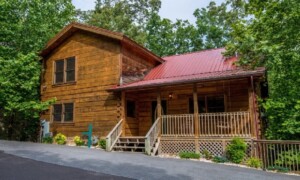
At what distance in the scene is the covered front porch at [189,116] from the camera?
11555 millimetres

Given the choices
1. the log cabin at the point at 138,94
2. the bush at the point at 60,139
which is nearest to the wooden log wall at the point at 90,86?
the log cabin at the point at 138,94

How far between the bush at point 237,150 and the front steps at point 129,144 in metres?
4.08

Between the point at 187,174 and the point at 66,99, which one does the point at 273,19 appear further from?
the point at 66,99

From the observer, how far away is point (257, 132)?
1093 centimetres

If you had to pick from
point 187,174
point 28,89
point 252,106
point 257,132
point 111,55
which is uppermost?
point 111,55

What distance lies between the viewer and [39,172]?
7.07m

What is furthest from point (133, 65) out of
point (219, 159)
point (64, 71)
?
point (219, 159)

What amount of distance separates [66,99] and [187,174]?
1099 cm

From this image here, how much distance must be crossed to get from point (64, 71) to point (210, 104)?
9.13 m

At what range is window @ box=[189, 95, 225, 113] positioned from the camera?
13594 millimetres

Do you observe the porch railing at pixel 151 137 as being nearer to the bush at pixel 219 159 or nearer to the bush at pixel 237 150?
the bush at pixel 219 159

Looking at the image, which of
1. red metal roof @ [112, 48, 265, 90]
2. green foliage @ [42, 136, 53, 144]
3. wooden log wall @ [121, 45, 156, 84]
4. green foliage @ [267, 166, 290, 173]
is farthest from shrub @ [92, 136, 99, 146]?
green foliage @ [267, 166, 290, 173]

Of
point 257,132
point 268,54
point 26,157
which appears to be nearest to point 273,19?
point 268,54

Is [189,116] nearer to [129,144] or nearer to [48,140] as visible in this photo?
[129,144]
